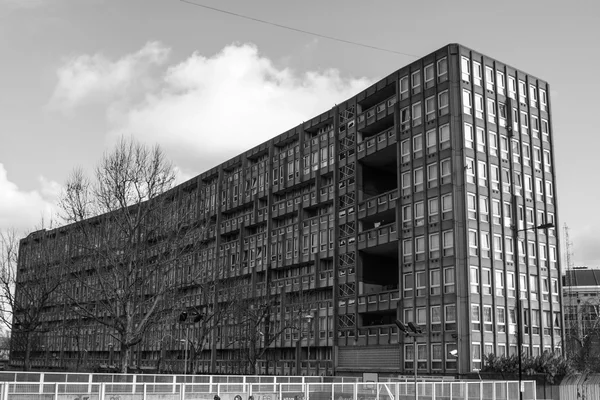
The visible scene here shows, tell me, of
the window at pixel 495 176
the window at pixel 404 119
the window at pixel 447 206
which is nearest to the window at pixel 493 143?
the window at pixel 495 176

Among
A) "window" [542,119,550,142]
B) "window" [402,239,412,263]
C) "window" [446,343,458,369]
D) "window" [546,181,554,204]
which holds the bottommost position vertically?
"window" [446,343,458,369]

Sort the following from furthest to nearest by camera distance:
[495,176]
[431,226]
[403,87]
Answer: [403,87] < [495,176] < [431,226]

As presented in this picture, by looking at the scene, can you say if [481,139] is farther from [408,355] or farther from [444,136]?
[408,355]

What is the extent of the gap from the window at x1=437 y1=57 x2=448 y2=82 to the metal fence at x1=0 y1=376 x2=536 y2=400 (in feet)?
93.6

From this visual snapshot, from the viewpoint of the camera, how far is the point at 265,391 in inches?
1463

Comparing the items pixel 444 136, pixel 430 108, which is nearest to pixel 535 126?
pixel 430 108

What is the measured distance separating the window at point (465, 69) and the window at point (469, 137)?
4.30 meters

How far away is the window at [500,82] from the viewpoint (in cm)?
6216

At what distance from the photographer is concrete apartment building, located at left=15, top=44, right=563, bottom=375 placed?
183 feet

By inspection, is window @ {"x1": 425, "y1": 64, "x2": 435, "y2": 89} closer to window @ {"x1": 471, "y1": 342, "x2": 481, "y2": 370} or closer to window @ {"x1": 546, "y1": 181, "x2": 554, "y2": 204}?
window @ {"x1": 546, "y1": 181, "x2": 554, "y2": 204}

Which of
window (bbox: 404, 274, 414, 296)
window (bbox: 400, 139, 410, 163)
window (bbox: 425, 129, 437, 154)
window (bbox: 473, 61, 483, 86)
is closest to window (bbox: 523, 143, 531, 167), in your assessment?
window (bbox: 473, 61, 483, 86)

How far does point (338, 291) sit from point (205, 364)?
3002cm

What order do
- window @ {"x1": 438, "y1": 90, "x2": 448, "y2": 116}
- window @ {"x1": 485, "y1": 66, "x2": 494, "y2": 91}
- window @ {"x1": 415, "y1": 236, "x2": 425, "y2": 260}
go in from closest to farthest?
window @ {"x1": 415, "y1": 236, "x2": 425, "y2": 260}, window @ {"x1": 438, "y1": 90, "x2": 448, "y2": 116}, window @ {"x1": 485, "y1": 66, "x2": 494, "y2": 91}

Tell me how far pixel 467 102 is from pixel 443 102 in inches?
79.7
